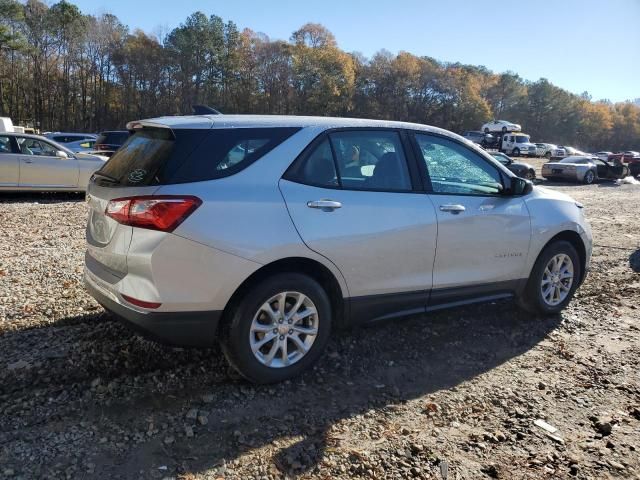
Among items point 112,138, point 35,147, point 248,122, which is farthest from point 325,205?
point 112,138

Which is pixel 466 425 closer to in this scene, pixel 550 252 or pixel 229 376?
pixel 229 376

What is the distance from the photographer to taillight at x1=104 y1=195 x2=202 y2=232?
299cm

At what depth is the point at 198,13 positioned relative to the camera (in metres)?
62.2

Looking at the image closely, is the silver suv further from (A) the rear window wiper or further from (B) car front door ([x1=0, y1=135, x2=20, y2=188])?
(B) car front door ([x1=0, y1=135, x2=20, y2=188])

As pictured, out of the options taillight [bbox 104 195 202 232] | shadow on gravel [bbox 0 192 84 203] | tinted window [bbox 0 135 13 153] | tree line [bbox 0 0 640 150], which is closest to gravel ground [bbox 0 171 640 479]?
taillight [bbox 104 195 202 232]

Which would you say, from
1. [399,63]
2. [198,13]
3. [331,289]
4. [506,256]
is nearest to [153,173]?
[331,289]

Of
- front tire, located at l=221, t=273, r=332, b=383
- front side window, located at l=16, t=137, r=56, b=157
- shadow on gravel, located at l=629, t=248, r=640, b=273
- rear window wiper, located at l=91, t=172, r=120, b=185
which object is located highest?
rear window wiper, located at l=91, t=172, r=120, b=185

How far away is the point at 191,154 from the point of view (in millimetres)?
3178

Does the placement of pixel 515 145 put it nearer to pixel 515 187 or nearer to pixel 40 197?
pixel 40 197

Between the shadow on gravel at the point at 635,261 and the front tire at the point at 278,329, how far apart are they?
18.6ft

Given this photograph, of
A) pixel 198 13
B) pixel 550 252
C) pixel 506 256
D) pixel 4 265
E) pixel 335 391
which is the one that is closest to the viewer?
pixel 335 391

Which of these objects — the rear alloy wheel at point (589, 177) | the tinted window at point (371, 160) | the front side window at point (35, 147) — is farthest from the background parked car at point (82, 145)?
the rear alloy wheel at point (589, 177)

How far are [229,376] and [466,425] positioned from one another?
5.22ft

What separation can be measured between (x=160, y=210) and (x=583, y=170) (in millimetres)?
26568
